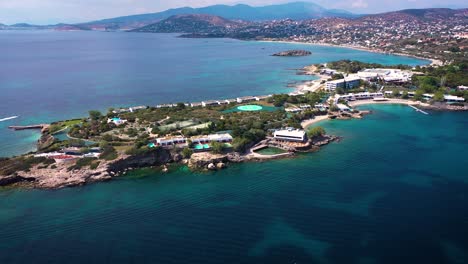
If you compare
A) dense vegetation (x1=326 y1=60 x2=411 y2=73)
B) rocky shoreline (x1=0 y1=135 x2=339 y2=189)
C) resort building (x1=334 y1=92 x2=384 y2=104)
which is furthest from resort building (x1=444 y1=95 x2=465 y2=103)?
rocky shoreline (x1=0 y1=135 x2=339 y2=189)

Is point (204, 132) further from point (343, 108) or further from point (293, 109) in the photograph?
point (343, 108)

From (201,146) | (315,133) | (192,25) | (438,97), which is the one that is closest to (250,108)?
(315,133)

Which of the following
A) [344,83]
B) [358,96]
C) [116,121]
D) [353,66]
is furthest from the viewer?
[353,66]

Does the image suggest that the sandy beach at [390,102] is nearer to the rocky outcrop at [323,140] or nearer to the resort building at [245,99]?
the resort building at [245,99]

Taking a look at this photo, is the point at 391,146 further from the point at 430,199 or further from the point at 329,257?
the point at 329,257

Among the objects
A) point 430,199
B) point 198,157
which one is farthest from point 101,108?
point 430,199

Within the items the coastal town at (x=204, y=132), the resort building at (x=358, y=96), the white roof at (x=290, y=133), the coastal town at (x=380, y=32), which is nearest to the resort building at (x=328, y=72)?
the coastal town at (x=204, y=132)

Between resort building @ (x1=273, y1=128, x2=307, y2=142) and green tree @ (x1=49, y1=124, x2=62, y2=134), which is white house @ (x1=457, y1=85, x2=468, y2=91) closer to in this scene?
resort building @ (x1=273, y1=128, x2=307, y2=142)
